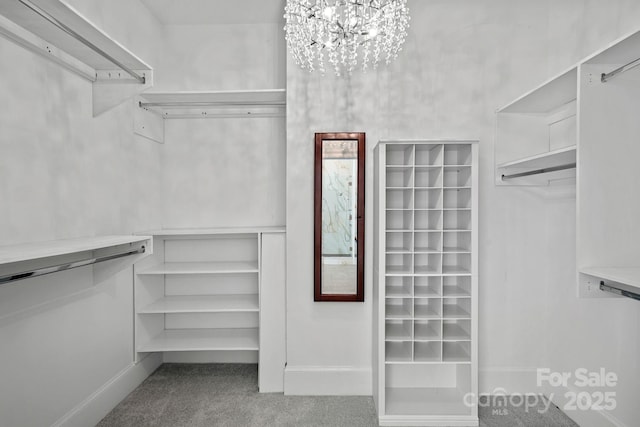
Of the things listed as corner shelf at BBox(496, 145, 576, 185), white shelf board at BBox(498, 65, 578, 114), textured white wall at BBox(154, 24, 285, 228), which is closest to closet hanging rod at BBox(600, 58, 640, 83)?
white shelf board at BBox(498, 65, 578, 114)

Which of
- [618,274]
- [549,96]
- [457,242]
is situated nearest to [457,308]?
[457,242]

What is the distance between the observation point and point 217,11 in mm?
3010

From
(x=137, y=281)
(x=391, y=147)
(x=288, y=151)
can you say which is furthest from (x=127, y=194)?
(x=391, y=147)

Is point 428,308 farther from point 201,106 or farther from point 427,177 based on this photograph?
point 201,106

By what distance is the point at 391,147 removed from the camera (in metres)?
2.56

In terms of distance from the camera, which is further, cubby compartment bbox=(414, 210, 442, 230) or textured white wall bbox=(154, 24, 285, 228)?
textured white wall bbox=(154, 24, 285, 228)

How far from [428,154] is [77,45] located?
2252 millimetres

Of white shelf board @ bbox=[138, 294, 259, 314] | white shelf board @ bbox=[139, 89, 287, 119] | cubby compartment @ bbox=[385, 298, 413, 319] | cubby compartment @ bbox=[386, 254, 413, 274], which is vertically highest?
white shelf board @ bbox=[139, 89, 287, 119]

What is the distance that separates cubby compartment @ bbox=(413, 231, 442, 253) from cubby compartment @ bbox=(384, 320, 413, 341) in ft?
1.76

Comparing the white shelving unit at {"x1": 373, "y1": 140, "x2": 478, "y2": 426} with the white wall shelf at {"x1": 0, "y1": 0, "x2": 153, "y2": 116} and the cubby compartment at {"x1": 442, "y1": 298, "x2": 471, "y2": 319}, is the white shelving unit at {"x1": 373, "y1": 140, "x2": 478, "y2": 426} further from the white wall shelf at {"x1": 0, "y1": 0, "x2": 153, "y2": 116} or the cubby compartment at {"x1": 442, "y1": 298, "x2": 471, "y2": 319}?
the white wall shelf at {"x1": 0, "y1": 0, "x2": 153, "y2": 116}

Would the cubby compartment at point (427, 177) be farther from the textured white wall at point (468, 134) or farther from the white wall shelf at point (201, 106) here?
the white wall shelf at point (201, 106)

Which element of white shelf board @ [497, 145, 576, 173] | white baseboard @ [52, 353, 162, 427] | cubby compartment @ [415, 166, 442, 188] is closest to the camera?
white shelf board @ [497, 145, 576, 173]

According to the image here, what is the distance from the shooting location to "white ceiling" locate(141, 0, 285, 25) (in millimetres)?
2891

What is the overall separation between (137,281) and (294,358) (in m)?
1.34
